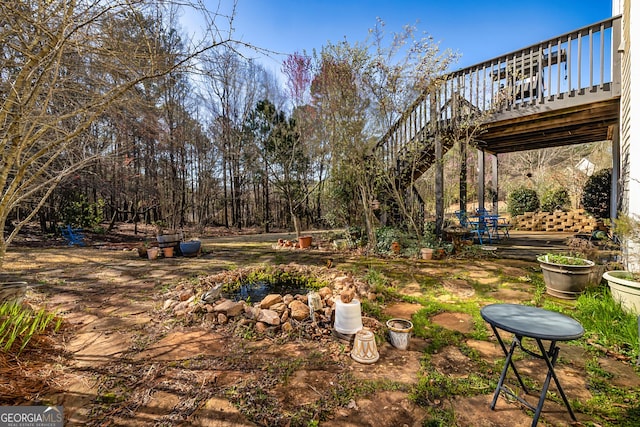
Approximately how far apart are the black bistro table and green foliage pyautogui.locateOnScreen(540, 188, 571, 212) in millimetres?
10552

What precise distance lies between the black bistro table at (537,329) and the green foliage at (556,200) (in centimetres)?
1055

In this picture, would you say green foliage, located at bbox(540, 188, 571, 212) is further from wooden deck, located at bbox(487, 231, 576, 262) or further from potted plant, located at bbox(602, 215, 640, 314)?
potted plant, located at bbox(602, 215, 640, 314)

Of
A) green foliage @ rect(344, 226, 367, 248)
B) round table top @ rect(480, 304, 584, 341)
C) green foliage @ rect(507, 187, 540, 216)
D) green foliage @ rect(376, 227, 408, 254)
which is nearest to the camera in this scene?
round table top @ rect(480, 304, 584, 341)

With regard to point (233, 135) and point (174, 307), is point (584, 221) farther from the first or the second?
point (233, 135)

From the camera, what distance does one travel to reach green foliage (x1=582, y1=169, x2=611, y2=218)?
289 inches

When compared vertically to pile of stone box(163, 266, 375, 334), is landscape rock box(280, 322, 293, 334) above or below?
below

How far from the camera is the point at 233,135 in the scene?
11.7m

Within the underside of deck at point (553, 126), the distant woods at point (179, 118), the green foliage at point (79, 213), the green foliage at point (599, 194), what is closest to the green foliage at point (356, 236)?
the distant woods at point (179, 118)

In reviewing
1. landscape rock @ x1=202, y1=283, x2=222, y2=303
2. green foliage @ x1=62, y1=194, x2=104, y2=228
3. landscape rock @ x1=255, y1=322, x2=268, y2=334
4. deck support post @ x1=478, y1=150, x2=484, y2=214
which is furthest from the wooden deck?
green foliage @ x1=62, y1=194, x2=104, y2=228

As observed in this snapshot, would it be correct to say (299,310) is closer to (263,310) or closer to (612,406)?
(263,310)

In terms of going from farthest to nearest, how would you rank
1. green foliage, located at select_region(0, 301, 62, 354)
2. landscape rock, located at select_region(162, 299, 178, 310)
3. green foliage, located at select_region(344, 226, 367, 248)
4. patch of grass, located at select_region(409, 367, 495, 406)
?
1. green foliage, located at select_region(344, 226, 367, 248)
2. landscape rock, located at select_region(162, 299, 178, 310)
3. green foliage, located at select_region(0, 301, 62, 354)
4. patch of grass, located at select_region(409, 367, 495, 406)

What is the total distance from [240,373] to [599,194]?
1017 cm

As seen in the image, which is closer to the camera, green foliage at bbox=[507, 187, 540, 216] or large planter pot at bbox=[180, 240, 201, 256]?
large planter pot at bbox=[180, 240, 201, 256]

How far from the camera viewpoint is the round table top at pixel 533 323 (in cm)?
130
